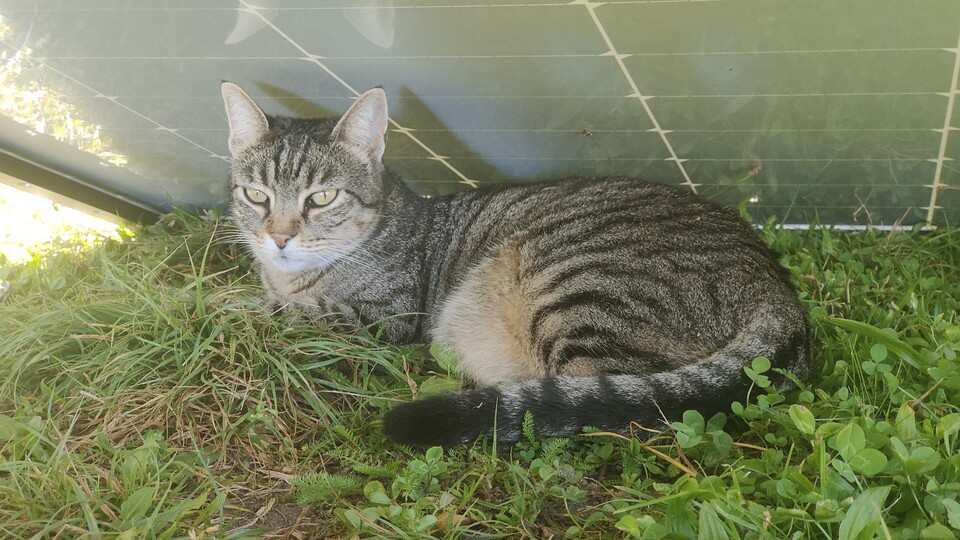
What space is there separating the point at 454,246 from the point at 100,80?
1.87 metres

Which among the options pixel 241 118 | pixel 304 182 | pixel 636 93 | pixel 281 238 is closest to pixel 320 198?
pixel 304 182

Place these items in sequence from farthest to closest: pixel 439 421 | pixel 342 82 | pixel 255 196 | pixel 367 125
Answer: pixel 255 196
pixel 367 125
pixel 342 82
pixel 439 421

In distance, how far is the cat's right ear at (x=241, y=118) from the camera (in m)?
3.72

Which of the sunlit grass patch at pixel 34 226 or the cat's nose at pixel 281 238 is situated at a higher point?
the sunlit grass patch at pixel 34 226

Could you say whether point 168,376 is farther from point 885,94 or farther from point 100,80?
point 885,94

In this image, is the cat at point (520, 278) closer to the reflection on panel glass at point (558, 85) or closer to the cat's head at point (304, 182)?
the cat's head at point (304, 182)

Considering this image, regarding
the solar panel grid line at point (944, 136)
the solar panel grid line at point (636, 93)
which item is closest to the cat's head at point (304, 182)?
the solar panel grid line at point (636, 93)

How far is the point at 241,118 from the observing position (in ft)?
12.8

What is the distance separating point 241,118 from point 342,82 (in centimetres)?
59

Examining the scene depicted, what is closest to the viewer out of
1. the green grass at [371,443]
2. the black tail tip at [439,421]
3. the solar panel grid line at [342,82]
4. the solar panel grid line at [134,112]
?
the green grass at [371,443]

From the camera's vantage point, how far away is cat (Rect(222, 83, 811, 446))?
2.75 meters

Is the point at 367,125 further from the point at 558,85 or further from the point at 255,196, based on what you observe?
the point at 558,85

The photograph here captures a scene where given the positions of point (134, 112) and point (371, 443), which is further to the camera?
point (134, 112)

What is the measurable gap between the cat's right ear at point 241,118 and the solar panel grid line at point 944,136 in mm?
2963
